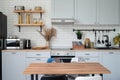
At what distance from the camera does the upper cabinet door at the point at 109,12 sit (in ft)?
16.0

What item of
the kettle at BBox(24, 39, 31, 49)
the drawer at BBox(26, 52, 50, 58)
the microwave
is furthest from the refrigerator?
the drawer at BBox(26, 52, 50, 58)

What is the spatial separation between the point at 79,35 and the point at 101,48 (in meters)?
0.69

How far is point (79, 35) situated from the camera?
5.21 metres

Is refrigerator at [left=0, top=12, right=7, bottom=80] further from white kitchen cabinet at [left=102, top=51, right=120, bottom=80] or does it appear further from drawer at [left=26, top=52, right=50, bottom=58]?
white kitchen cabinet at [left=102, top=51, right=120, bottom=80]

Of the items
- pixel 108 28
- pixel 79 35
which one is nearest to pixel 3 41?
pixel 79 35

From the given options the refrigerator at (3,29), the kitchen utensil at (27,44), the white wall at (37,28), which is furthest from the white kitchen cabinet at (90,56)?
the refrigerator at (3,29)

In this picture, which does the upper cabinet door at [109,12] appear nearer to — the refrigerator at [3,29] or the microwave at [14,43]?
the microwave at [14,43]

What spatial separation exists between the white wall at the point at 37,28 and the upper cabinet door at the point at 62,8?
42 cm

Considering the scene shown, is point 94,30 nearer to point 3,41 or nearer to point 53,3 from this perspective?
point 53,3

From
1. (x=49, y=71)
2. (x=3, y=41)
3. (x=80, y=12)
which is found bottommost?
(x=49, y=71)

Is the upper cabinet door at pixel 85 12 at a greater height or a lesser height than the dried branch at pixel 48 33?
greater

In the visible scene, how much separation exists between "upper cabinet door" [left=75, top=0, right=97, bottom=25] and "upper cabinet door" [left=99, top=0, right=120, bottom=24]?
0.17m

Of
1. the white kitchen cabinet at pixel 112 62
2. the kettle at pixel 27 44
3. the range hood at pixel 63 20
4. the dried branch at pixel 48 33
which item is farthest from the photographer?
the dried branch at pixel 48 33

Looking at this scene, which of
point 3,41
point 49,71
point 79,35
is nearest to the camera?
point 49,71
